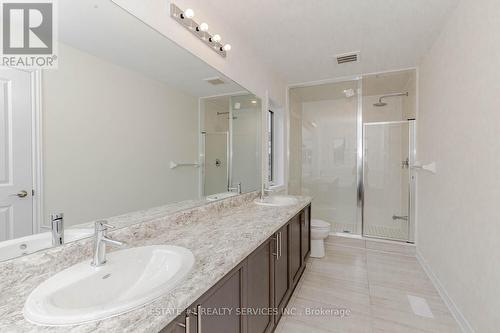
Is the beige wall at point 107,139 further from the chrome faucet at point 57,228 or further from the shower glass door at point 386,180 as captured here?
the shower glass door at point 386,180

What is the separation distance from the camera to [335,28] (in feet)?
6.89

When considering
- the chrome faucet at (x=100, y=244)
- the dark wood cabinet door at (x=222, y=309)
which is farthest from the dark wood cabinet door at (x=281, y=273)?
the chrome faucet at (x=100, y=244)

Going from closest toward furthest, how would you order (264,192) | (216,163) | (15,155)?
(15,155)
(216,163)
(264,192)

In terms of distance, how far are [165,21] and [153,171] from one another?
92 centimetres

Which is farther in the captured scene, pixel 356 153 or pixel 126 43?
pixel 356 153

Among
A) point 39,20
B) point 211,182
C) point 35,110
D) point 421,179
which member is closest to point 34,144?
point 35,110

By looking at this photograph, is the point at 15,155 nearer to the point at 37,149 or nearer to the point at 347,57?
the point at 37,149

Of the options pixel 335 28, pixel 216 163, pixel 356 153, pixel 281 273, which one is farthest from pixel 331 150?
pixel 281 273

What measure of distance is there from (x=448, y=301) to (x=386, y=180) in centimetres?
209

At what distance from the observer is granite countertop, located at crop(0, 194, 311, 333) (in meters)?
0.59

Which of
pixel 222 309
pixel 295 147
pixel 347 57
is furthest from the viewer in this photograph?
pixel 295 147

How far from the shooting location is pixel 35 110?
873 mm

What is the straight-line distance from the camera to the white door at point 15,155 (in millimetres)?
796

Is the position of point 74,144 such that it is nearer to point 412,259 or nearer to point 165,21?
point 165,21
